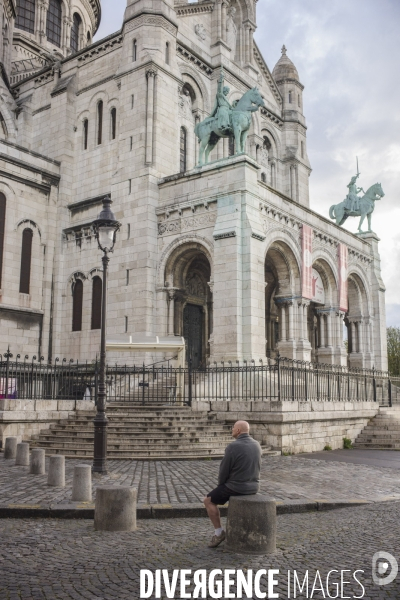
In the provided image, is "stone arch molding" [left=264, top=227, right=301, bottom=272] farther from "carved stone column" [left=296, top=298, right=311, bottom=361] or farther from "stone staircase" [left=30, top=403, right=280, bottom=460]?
"stone staircase" [left=30, top=403, right=280, bottom=460]

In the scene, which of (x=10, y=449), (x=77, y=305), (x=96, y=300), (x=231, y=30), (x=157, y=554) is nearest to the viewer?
(x=157, y=554)

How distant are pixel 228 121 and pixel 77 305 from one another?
10976 millimetres

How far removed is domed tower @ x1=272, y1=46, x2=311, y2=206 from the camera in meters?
35.9

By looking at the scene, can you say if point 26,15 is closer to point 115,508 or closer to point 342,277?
point 342,277

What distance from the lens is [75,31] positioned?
45469mm

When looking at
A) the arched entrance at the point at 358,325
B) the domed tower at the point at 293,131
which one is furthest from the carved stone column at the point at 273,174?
the arched entrance at the point at 358,325

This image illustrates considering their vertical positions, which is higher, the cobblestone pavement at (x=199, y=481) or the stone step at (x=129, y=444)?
the stone step at (x=129, y=444)

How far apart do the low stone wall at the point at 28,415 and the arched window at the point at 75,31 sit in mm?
35226

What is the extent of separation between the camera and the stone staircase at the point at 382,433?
18.8 metres

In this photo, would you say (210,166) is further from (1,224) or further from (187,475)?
(187,475)

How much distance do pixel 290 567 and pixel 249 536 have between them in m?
0.62

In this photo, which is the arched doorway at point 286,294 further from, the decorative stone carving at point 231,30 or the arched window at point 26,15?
the arched window at point 26,15

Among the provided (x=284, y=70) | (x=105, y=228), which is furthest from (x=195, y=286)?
(x=284, y=70)

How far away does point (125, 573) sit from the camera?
18.6ft
